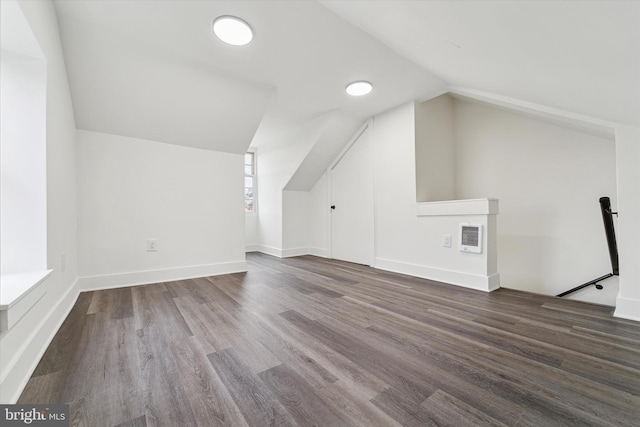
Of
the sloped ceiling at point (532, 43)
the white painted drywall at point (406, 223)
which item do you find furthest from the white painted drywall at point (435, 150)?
the sloped ceiling at point (532, 43)

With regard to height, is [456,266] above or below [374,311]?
above

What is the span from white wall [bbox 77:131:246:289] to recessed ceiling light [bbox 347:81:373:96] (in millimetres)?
1598

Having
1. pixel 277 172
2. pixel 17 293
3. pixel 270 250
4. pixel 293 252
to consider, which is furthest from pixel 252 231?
pixel 17 293

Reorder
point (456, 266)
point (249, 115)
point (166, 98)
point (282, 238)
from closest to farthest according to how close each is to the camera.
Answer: point (166, 98) → point (456, 266) → point (249, 115) → point (282, 238)

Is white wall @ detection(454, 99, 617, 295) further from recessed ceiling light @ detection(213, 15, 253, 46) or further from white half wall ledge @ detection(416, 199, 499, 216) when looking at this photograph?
recessed ceiling light @ detection(213, 15, 253, 46)

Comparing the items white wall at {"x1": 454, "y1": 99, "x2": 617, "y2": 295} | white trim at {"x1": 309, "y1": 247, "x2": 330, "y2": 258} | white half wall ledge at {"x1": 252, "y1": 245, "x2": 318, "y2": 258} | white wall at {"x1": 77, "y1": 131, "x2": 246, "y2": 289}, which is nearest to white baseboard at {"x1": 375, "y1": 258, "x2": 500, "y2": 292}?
white wall at {"x1": 454, "y1": 99, "x2": 617, "y2": 295}

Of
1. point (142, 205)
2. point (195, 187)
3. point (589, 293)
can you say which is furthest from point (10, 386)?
point (589, 293)

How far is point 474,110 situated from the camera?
334 centimetres

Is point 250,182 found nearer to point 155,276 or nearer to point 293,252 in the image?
point 293,252

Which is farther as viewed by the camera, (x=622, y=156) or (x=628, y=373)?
(x=622, y=156)

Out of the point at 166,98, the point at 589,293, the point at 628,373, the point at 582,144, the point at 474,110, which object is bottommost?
the point at 589,293

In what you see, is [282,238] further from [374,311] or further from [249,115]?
[374,311]

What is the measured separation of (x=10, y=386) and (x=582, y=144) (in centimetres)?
451

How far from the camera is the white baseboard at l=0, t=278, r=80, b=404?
2.84 feet
